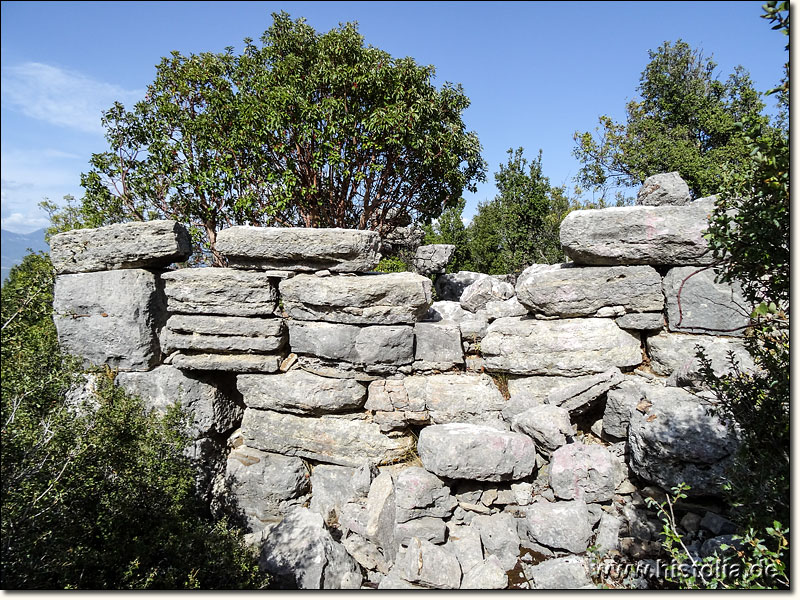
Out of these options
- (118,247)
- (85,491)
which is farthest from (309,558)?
(118,247)

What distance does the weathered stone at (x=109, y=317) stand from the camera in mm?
6090

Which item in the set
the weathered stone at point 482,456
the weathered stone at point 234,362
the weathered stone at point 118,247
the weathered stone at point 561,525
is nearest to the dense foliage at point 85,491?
the weathered stone at point 234,362

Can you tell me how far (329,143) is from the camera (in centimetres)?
902

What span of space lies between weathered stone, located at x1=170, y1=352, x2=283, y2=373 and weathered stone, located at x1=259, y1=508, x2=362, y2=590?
2.03m

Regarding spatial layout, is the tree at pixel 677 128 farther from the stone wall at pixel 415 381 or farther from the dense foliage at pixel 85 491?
the dense foliage at pixel 85 491

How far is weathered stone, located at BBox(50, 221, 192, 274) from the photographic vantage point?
6.03 meters

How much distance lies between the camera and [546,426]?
509cm

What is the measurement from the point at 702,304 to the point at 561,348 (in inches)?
65.3

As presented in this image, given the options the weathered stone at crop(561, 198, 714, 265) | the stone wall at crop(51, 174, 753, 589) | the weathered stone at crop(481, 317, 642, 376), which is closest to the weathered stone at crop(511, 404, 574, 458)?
the stone wall at crop(51, 174, 753, 589)

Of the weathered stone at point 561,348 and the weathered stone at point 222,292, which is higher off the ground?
the weathered stone at point 222,292

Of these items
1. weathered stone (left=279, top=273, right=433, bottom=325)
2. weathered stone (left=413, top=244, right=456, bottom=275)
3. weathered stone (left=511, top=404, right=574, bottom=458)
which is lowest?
weathered stone (left=511, top=404, right=574, bottom=458)

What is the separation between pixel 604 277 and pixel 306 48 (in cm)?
778

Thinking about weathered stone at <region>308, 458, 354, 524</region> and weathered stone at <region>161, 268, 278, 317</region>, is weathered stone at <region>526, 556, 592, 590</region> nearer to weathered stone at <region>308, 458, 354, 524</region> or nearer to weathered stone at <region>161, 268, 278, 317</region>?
weathered stone at <region>308, 458, 354, 524</region>

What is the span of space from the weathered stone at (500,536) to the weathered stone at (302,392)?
6.96ft
